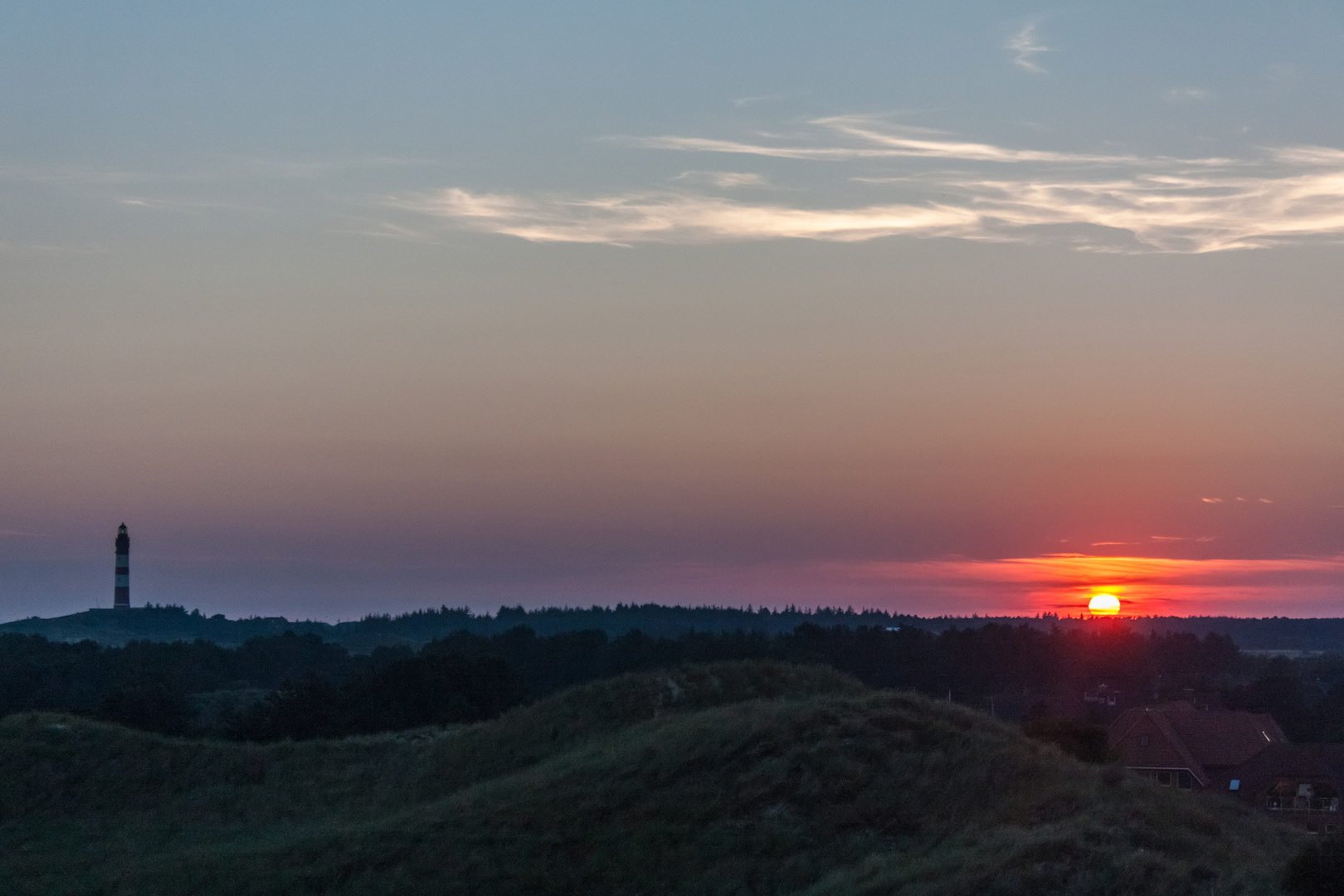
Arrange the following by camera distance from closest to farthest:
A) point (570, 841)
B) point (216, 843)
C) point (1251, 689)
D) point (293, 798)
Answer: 1. point (570, 841)
2. point (216, 843)
3. point (293, 798)
4. point (1251, 689)

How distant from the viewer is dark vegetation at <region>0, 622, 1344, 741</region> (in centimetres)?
6038

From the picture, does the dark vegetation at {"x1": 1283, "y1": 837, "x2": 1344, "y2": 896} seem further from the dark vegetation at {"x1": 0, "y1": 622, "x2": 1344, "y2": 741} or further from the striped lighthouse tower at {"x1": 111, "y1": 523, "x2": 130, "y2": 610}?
the striped lighthouse tower at {"x1": 111, "y1": 523, "x2": 130, "y2": 610}

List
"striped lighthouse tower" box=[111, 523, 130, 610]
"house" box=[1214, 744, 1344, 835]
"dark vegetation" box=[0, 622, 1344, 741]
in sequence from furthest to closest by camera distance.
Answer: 1. "striped lighthouse tower" box=[111, 523, 130, 610]
2. "dark vegetation" box=[0, 622, 1344, 741]
3. "house" box=[1214, 744, 1344, 835]

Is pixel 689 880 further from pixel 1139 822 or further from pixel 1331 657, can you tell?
pixel 1331 657

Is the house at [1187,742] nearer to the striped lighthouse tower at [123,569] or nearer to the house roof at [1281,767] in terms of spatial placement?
the house roof at [1281,767]

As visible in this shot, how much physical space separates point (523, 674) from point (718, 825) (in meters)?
68.4

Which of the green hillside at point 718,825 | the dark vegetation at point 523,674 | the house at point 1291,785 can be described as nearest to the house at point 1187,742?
the house at point 1291,785

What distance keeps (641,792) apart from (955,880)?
8247mm

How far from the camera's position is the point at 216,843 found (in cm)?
2844

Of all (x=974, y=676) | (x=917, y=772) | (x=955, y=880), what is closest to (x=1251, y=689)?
(x=974, y=676)

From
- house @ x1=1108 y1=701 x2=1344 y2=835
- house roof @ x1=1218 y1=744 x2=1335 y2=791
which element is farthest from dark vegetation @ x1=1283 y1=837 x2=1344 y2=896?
house roof @ x1=1218 y1=744 x2=1335 y2=791

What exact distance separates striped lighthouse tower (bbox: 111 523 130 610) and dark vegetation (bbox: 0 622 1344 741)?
3709cm

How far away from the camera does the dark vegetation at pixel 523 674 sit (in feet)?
198

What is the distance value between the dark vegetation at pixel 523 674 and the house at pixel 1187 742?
13.2ft
